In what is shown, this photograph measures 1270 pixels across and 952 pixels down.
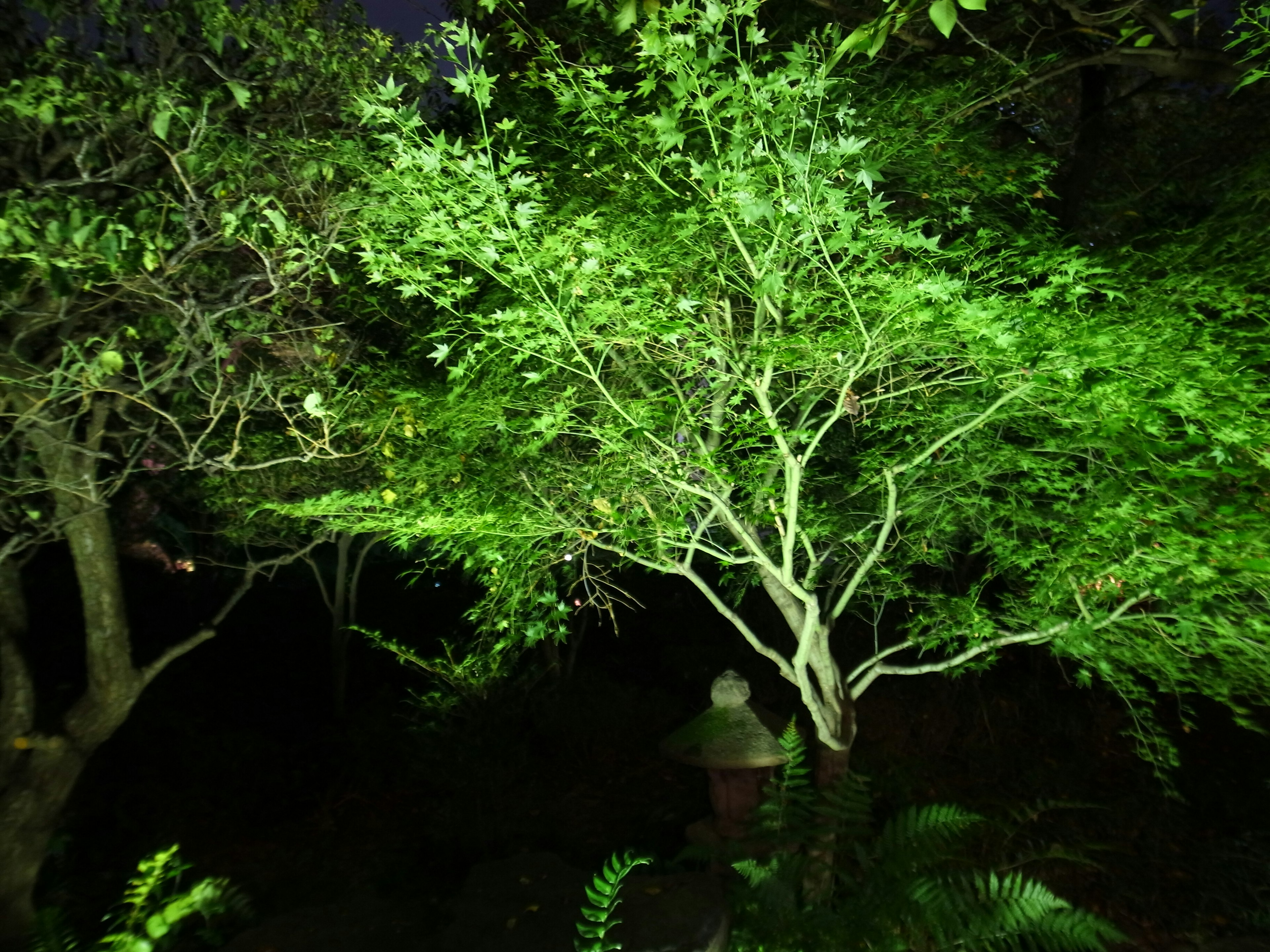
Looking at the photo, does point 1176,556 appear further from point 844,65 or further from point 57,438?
point 57,438

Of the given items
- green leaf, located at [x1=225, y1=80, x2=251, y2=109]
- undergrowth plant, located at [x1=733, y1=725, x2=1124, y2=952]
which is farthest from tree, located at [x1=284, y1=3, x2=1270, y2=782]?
undergrowth plant, located at [x1=733, y1=725, x2=1124, y2=952]

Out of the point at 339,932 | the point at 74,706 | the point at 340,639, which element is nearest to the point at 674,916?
the point at 339,932

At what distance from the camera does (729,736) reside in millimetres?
4863

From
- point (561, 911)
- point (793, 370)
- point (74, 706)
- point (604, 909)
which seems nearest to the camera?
point (604, 909)

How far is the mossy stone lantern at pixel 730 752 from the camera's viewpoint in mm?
4766

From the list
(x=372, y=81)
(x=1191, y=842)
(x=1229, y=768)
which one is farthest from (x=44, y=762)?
(x=1229, y=768)

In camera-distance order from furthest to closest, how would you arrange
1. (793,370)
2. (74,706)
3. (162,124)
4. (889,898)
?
1. (74,706)
2. (793,370)
3. (162,124)
4. (889,898)

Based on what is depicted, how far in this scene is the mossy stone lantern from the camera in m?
4.77

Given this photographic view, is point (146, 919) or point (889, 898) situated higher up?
point (146, 919)

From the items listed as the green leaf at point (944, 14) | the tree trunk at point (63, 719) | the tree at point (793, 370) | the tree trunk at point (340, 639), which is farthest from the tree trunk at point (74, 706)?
the green leaf at point (944, 14)

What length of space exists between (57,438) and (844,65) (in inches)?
195

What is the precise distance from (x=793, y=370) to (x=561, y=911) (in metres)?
3.20

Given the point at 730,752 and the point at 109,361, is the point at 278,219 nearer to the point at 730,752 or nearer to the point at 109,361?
the point at 109,361

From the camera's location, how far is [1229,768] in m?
6.66
